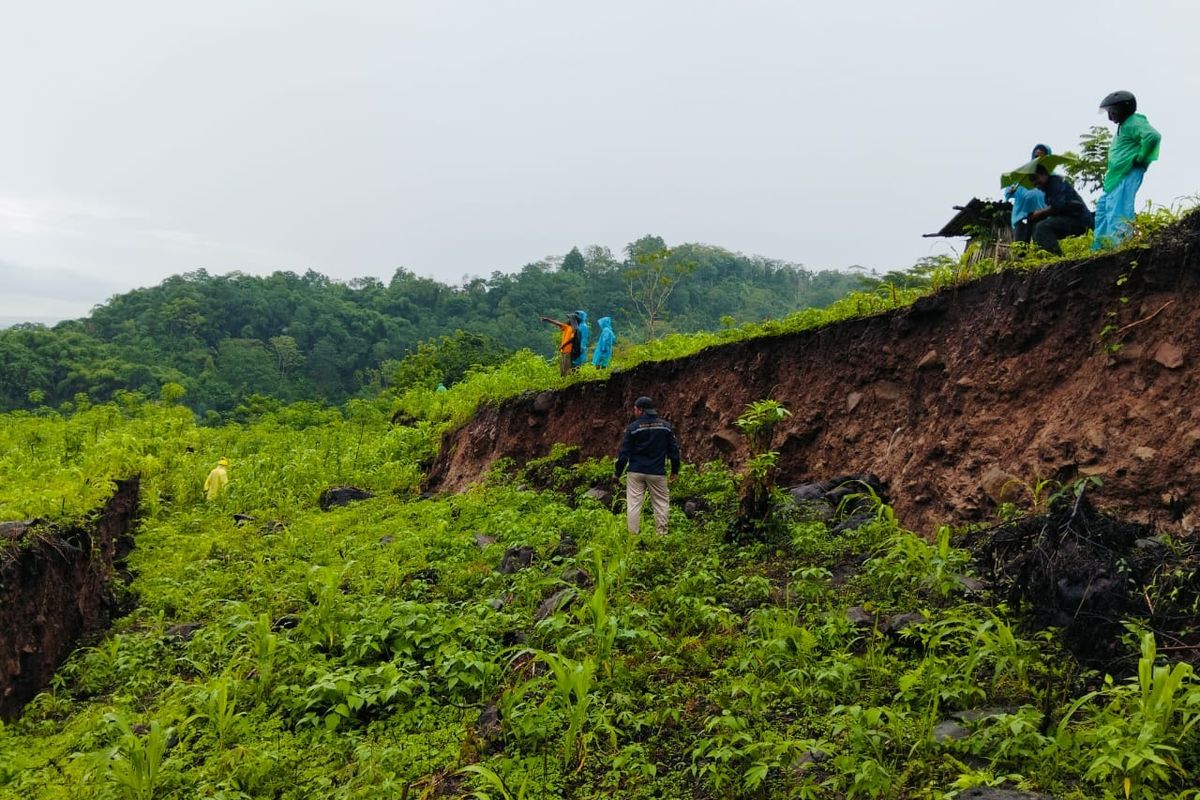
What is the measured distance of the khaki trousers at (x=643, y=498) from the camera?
8422mm

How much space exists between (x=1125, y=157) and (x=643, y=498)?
243 inches

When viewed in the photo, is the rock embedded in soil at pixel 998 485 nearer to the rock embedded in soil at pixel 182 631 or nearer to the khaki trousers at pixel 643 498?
the khaki trousers at pixel 643 498

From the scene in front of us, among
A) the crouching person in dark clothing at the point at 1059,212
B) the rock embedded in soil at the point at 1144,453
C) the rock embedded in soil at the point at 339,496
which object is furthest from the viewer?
the rock embedded in soil at the point at 339,496

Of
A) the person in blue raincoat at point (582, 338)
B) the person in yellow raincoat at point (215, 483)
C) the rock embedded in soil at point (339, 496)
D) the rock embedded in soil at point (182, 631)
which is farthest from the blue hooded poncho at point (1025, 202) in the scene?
the person in yellow raincoat at point (215, 483)

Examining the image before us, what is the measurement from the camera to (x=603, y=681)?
4.86 metres

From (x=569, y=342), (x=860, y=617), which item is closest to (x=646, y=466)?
(x=860, y=617)

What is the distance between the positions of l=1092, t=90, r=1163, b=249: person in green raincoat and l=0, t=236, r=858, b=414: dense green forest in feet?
99.3

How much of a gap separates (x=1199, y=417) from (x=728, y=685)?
4.00 meters

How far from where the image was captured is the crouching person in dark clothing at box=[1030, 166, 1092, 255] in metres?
7.61

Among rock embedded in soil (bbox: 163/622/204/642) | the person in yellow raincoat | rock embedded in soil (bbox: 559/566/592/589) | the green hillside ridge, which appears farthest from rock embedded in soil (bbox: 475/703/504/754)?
the person in yellow raincoat

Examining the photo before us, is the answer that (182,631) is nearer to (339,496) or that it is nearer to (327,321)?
(339,496)

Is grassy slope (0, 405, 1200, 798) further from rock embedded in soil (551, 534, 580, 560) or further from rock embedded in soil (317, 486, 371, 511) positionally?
rock embedded in soil (317, 486, 371, 511)

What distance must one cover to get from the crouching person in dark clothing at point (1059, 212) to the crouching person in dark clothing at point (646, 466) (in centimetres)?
444

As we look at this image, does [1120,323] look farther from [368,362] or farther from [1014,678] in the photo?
[368,362]
